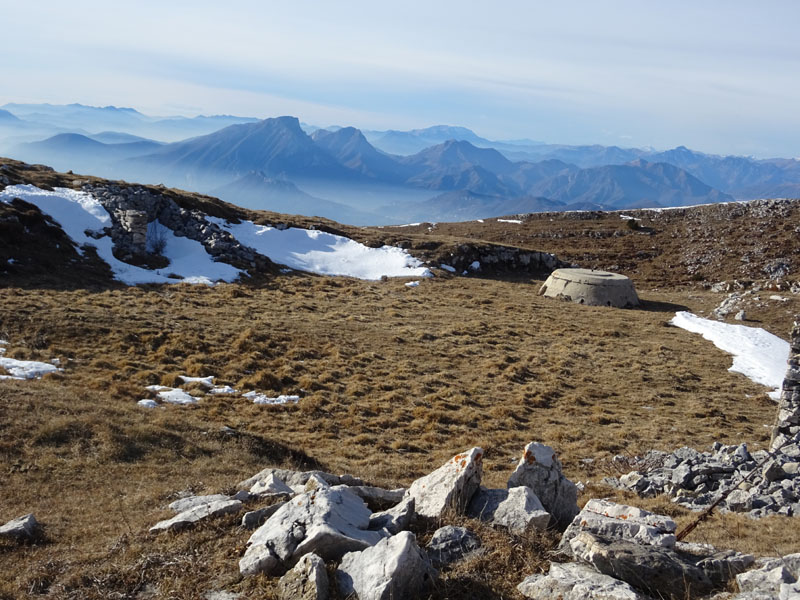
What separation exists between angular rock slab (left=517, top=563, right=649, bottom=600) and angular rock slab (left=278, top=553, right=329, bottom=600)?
6.95 ft

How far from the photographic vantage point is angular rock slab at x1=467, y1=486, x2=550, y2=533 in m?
7.11

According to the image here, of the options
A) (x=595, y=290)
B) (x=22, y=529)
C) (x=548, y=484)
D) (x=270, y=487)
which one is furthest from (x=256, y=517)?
(x=595, y=290)

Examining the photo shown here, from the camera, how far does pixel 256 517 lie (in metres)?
7.37

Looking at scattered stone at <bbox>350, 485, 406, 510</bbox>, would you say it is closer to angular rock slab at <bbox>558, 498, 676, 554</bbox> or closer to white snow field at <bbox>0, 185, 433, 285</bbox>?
angular rock slab at <bbox>558, 498, 676, 554</bbox>

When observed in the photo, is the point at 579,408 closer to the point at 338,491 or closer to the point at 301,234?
the point at 338,491

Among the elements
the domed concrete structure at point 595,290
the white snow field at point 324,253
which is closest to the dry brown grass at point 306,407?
the domed concrete structure at point 595,290

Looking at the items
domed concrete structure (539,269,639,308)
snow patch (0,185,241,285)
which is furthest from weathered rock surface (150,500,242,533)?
domed concrete structure (539,269,639,308)

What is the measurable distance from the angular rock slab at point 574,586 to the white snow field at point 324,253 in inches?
1446

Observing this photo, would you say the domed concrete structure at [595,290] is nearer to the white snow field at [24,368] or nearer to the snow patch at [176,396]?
the snow patch at [176,396]

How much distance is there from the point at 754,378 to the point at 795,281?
78.0 ft

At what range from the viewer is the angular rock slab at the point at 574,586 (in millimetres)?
5246

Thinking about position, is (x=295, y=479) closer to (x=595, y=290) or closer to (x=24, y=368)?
(x=24, y=368)

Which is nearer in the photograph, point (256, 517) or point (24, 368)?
point (256, 517)

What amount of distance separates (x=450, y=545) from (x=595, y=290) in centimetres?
3517
